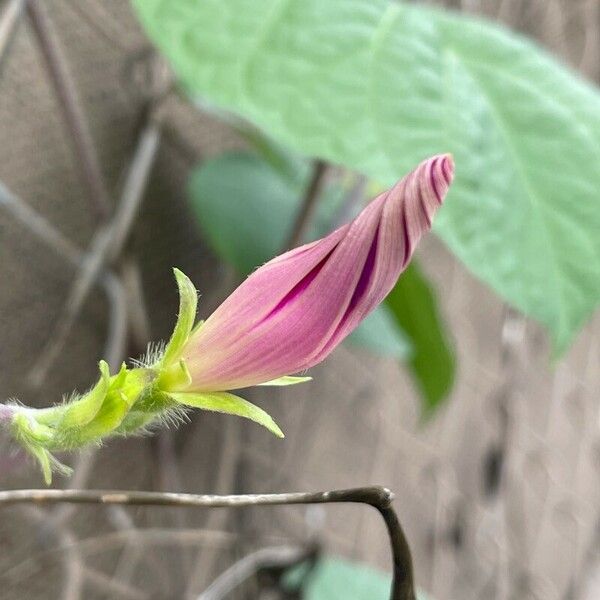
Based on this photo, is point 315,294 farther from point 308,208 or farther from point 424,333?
point 424,333

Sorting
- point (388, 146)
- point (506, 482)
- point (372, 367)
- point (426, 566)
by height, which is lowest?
point (426, 566)

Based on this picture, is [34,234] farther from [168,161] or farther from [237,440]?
[237,440]

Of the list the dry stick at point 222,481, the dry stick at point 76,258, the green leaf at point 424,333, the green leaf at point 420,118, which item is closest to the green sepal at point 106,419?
the green leaf at point 420,118

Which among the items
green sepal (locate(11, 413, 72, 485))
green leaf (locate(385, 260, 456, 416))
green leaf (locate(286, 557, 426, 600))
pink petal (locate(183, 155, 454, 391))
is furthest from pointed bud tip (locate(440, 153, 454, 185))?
green leaf (locate(286, 557, 426, 600))

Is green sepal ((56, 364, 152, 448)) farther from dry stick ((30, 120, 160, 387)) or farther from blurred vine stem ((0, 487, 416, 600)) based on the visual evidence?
dry stick ((30, 120, 160, 387))

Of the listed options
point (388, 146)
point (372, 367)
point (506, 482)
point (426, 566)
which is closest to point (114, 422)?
point (388, 146)

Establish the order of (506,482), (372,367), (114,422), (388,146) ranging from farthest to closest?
(506,482), (372,367), (388,146), (114,422)

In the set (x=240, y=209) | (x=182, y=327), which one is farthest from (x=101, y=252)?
(x=182, y=327)
